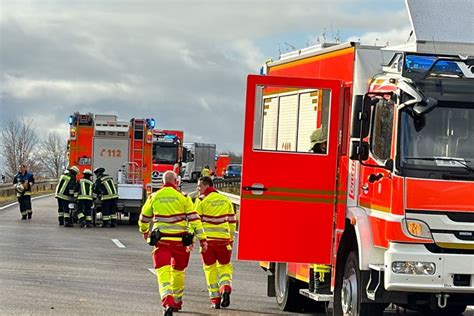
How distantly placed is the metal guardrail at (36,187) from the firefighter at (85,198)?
21321 mm

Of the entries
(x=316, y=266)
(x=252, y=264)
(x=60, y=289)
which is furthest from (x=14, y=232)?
(x=316, y=266)

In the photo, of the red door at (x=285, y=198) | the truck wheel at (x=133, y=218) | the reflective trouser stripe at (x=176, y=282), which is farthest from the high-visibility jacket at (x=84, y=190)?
the red door at (x=285, y=198)

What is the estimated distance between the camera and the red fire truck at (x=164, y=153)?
4231cm

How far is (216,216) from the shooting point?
12.4 metres

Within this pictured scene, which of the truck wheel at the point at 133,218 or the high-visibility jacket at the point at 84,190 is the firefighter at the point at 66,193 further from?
the truck wheel at the point at 133,218

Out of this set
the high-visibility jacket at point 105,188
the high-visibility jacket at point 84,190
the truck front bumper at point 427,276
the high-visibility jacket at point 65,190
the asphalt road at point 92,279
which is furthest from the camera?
the high-visibility jacket at point 105,188

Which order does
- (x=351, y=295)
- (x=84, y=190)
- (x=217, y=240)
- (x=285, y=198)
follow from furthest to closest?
(x=84, y=190) → (x=217, y=240) → (x=285, y=198) → (x=351, y=295)

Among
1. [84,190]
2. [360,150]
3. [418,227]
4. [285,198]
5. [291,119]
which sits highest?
[291,119]

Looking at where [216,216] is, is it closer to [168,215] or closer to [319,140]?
[168,215]

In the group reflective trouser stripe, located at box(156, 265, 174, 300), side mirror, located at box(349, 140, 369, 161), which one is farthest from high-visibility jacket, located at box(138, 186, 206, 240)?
side mirror, located at box(349, 140, 369, 161)

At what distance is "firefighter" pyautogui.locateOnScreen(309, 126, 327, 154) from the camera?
10.3m

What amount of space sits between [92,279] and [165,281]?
3.70 meters

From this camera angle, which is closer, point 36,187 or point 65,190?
point 65,190

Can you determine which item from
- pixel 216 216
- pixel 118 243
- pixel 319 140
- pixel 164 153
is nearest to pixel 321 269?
pixel 319 140
